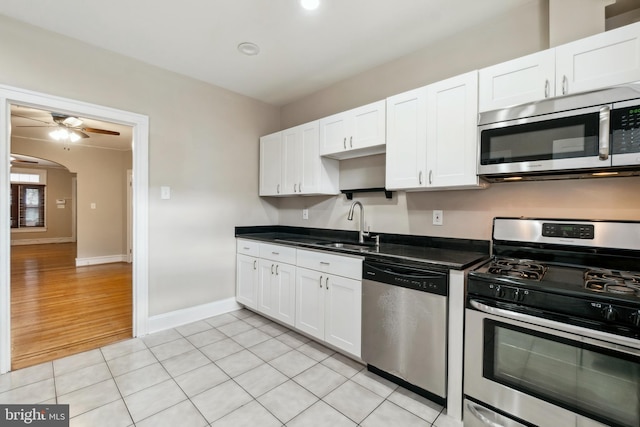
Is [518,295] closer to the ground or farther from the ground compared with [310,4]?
closer to the ground

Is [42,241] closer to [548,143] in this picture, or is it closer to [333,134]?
[333,134]

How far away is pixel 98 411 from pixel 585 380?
2643 millimetres

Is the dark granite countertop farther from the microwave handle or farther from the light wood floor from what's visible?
the light wood floor

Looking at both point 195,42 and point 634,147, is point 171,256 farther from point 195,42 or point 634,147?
point 634,147

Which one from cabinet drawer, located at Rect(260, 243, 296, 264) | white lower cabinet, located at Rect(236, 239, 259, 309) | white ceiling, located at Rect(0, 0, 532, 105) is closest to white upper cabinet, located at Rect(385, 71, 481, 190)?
white ceiling, located at Rect(0, 0, 532, 105)

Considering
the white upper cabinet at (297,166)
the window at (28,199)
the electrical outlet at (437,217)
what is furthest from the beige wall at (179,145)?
the window at (28,199)

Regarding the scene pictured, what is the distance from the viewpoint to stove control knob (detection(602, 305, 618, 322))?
46.9 inches

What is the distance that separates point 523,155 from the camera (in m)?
1.71

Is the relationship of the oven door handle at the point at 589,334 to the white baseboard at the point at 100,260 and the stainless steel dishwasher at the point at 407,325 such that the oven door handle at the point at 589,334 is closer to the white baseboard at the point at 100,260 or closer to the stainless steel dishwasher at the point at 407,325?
the stainless steel dishwasher at the point at 407,325

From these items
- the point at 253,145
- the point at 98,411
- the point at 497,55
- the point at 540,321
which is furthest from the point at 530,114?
the point at 98,411

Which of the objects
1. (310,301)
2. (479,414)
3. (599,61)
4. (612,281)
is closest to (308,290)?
(310,301)

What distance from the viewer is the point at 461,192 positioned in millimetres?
2275

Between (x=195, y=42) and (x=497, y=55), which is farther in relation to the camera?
(x=195, y=42)

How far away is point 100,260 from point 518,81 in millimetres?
7928
